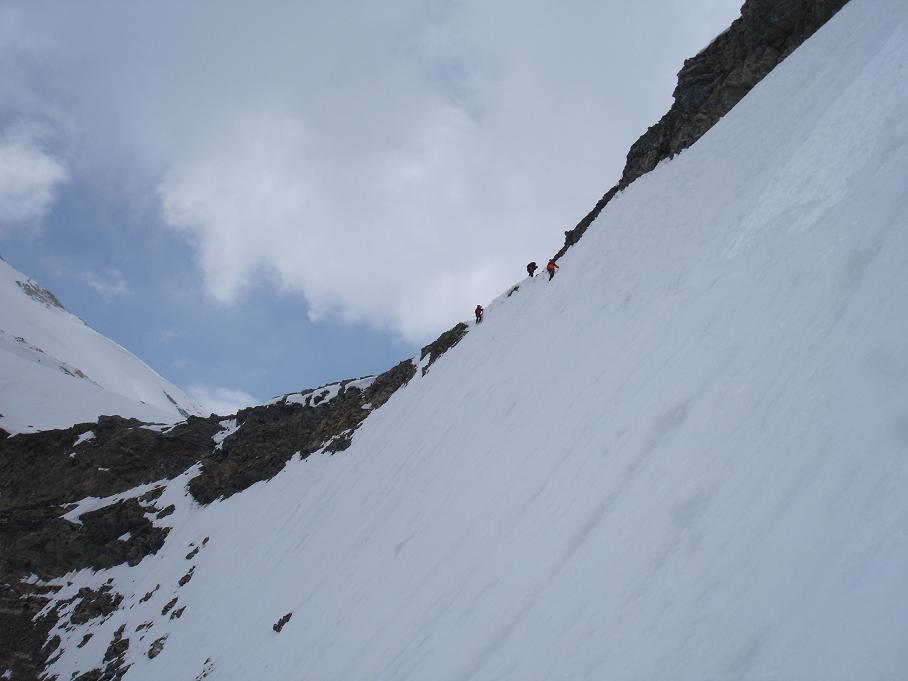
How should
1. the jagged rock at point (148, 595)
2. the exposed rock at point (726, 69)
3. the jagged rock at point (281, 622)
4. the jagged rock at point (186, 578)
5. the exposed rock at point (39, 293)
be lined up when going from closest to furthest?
the jagged rock at point (281, 622) → the exposed rock at point (726, 69) → the jagged rock at point (186, 578) → the jagged rock at point (148, 595) → the exposed rock at point (39, 293)

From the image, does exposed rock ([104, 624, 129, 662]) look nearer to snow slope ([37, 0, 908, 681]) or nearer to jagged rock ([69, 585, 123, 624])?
jagged rock ([69, 585, 123, 624])

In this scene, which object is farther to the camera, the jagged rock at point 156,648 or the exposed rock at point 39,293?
the exposed rock at point 39,293

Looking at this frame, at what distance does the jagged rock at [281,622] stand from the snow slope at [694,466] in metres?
0.39

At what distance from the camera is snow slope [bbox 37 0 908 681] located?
3570 mm

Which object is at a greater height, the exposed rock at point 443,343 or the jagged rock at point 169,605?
the exposed rock at point 443,343

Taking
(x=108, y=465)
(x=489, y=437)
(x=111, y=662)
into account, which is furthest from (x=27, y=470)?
(x=489, y=437)

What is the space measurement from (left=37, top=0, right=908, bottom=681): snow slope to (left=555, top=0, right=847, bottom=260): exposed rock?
113 inches

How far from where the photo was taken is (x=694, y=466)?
533 centimetres

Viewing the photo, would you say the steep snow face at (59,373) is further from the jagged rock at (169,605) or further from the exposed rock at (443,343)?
the exposed rock at (443,343)

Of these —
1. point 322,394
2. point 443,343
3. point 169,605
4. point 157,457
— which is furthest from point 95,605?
point 443,343

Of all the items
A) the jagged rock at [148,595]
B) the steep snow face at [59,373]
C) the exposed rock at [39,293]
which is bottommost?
the jagged rock at [148,595]

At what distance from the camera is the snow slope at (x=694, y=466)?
3570 millimetres

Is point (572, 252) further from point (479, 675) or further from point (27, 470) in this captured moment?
point (27, 470)

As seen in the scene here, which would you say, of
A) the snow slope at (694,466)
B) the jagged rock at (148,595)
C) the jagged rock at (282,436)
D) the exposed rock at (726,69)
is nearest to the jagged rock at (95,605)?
the jagged rock at (148,595)
